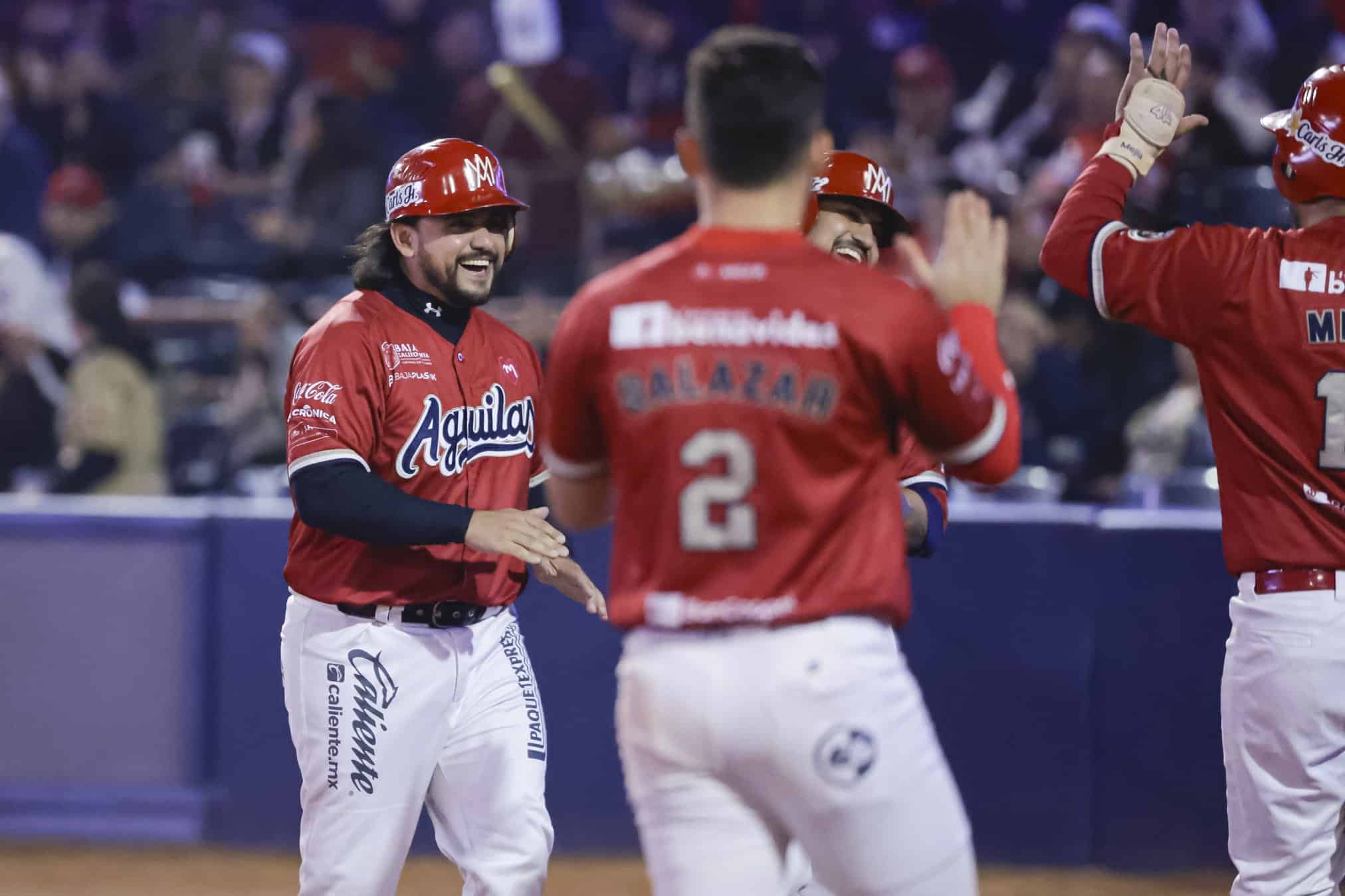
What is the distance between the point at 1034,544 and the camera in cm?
643

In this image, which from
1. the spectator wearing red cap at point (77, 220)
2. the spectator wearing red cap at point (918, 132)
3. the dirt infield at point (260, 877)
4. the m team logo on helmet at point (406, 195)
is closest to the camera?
the m team logo on helmet at point (406, 195)

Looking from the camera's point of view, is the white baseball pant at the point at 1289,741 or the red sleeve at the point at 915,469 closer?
the white baseball pant at the point at 1289,741

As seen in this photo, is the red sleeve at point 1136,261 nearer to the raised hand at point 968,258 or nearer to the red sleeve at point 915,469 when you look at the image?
the red sleeve at point 915,469

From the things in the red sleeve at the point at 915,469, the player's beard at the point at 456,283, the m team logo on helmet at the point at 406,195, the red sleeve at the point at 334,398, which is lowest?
the red sleeve at the point at 915,469

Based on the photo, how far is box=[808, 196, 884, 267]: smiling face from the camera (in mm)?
4242

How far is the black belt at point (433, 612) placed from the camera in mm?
4047

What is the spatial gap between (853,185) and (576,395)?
165cm

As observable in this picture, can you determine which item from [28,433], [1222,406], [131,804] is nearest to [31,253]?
[28,433]

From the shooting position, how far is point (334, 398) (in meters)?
3.93

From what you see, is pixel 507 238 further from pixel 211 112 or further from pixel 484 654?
pixel 211 112

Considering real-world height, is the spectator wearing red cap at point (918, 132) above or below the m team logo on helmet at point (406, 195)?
above

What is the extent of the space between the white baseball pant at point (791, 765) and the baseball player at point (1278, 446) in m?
1.29

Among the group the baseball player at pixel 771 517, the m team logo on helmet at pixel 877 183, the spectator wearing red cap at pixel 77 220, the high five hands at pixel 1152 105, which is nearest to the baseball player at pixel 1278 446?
the high five hands at pixel 1152 105

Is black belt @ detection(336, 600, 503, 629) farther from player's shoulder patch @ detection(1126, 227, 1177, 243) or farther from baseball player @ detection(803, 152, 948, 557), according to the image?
player's shoulder patch @ detection(1126, 227, 1177, 243)
